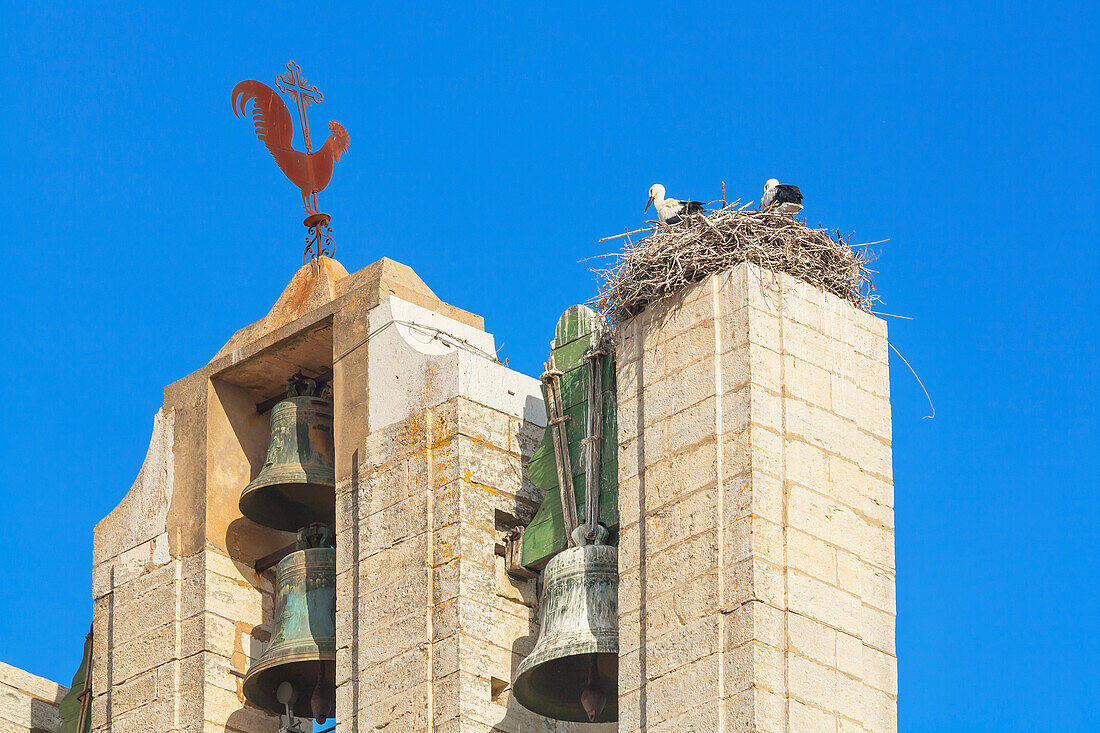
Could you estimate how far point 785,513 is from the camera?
17.3 metres

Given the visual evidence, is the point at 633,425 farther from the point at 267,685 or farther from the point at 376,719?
the point at 267,685

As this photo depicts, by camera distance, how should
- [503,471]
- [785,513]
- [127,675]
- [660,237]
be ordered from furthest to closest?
[127,675] < [503,471] < [660,237] < [785,513]

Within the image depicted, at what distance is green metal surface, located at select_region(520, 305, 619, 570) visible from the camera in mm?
19172

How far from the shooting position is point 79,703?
2248 cm

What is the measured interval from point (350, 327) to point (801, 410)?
4501mm

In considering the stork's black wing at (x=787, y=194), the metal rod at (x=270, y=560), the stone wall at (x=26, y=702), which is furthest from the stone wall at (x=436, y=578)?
the stone wall at (x=26, y=702)

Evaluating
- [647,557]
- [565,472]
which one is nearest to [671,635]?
[647,557]

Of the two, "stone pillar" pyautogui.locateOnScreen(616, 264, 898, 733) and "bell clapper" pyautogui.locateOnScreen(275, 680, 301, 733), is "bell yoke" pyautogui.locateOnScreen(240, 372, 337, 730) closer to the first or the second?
"bell clapper" pyautogui.locateOnScreen(275, 680, 301, 733)

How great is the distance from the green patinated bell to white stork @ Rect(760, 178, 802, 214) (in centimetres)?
450

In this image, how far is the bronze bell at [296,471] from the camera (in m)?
21.2

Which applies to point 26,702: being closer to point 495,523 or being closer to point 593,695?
point 495,523

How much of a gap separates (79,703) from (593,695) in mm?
5561

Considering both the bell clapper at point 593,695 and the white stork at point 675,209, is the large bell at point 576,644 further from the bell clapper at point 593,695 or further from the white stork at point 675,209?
the white stork at point 675,209

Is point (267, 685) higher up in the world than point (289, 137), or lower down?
lower down
